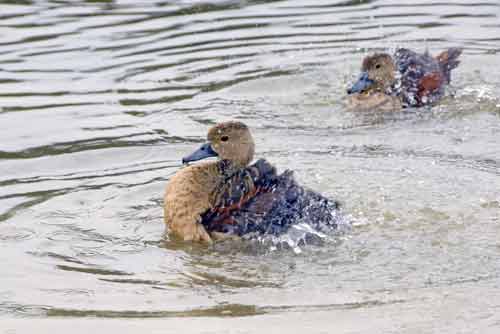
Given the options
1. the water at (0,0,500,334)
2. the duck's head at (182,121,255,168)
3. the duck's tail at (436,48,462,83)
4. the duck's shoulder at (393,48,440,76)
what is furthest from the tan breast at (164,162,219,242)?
the duck's tail at (436,48,462,83)

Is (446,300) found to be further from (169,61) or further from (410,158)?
(169,61)

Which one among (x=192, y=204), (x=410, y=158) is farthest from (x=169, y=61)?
(x=192, y=204)

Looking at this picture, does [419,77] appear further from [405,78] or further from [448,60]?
[448,60]

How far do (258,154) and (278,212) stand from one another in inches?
68.2

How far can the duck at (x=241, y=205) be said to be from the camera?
8211mm

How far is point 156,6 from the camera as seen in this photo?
1483 cm

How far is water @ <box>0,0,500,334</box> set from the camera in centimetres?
691

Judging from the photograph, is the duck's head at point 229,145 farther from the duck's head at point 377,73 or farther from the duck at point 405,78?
the duck's head at point 377,73

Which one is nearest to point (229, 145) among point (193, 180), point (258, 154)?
point (193, 180)

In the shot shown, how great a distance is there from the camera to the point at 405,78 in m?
12.0

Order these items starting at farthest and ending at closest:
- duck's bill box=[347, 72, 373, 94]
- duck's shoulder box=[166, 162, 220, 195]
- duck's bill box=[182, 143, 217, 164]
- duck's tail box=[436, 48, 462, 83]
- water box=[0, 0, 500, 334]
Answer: duck's tail box=[436, 48, 462, 83] → duck's bill box=[347, 72, 373, 94] → duck's bill box=[182, 143, 217, 164] → duck's shoulder box=[166, 162, 220, 195] → water box=[0, 0, 500, 334]

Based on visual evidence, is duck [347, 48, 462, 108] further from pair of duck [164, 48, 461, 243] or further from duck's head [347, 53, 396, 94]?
pair of duck [164, 48, 461, 243]

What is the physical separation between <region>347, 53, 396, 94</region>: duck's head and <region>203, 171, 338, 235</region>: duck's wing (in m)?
3.59

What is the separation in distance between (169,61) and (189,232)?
15.8ft
